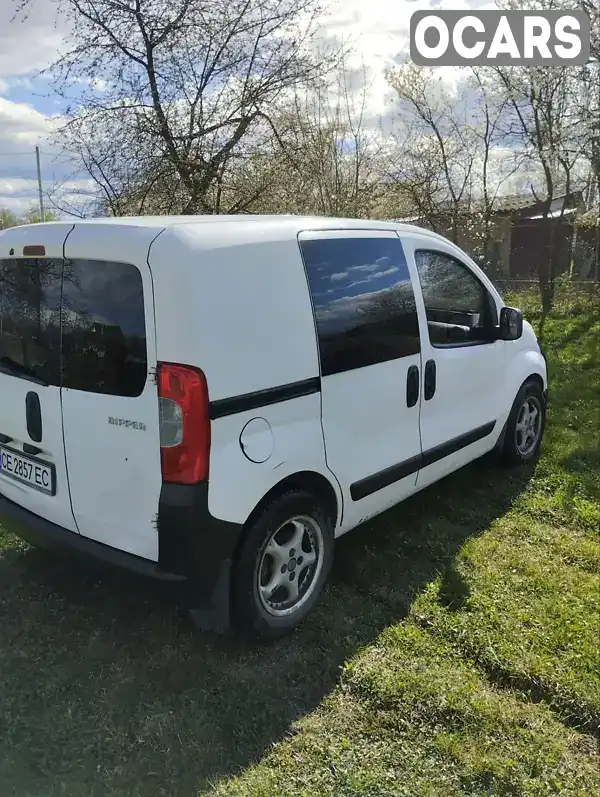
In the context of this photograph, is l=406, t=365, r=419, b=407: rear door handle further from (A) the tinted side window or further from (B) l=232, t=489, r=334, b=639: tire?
(A) the tinted side window

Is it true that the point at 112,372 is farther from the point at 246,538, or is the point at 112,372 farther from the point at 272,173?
the point at 272,173

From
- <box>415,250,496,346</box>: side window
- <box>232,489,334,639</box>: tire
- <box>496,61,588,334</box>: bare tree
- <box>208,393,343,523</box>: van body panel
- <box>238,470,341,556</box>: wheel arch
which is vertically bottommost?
<box>232,489,334,639</box>: tire

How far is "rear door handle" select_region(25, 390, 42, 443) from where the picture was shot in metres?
2.93

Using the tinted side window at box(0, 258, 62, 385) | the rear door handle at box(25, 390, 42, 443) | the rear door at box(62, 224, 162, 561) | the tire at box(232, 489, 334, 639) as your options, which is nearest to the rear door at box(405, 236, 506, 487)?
the tire at box(232, 489, 334, 639)

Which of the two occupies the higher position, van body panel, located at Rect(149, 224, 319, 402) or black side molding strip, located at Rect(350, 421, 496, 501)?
van body panel, located at Rect(149, 224, 319, 402)

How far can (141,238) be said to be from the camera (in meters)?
2.52

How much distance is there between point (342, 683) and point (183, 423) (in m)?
1.34

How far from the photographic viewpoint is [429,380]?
3766mm

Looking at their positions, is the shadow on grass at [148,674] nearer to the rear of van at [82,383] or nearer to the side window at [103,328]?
the rear of van at [82,383]

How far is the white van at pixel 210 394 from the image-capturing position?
2508mm

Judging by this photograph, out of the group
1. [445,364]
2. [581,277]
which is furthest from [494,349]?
[581,277]

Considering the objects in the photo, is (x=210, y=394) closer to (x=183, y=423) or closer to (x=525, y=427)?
(x=183, y=423)

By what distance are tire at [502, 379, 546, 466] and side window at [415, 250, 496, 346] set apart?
73cm

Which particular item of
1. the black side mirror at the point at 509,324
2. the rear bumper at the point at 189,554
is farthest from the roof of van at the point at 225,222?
the black side mirror at the point at 509,324
